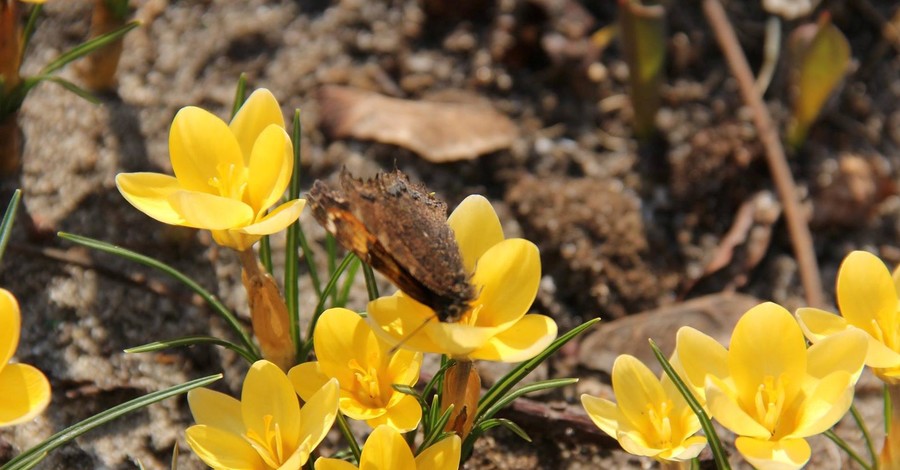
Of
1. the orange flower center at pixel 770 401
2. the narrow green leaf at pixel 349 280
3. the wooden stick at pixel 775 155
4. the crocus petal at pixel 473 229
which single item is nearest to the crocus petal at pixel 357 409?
the crocus petal at pixel 473 229

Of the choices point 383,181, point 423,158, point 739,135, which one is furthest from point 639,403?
point 739,135

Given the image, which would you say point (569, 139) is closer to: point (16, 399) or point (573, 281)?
point (573, 281)

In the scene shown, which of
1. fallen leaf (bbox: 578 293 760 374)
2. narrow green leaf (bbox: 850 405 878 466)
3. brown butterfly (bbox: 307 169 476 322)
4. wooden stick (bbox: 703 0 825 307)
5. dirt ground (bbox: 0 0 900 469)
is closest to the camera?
brown butterfly (bbox: 307 169 476 322)

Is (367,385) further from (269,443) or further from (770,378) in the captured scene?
(770,378)

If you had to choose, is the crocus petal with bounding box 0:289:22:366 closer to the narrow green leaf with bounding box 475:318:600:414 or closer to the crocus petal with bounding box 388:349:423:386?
the crocus petal with bounding box 388:349:423:386

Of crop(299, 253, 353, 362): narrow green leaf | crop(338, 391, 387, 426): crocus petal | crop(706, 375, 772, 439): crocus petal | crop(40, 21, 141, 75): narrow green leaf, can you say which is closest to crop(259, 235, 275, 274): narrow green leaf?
crop(299, 253, 353, 362): narrow green leaf

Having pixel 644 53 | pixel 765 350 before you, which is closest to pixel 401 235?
pixel 765 350
